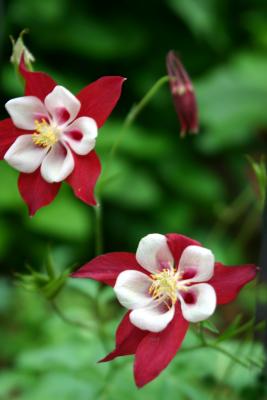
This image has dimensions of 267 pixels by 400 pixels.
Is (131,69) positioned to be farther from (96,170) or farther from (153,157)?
(96,170)

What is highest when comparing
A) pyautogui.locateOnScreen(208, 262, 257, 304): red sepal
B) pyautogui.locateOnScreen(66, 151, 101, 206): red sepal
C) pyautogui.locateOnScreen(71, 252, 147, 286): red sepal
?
pyautogui.locateOnScreen(66, 151, 101, 206): red sepal

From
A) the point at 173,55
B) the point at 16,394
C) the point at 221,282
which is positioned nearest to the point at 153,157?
the point at 16,394

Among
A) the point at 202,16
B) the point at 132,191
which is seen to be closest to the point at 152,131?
the point at 132,191

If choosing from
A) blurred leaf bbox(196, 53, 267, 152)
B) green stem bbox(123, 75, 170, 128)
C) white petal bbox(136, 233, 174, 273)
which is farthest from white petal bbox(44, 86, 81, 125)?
blurred leaf bbox(196, 53, 267, 152)

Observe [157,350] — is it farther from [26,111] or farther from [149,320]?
[26,111]

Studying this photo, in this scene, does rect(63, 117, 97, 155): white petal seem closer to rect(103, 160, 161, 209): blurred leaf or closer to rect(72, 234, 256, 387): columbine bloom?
rect(72, 234, 256, 387): columbine bloom

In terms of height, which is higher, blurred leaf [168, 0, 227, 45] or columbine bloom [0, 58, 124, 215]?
columbine bloom [0, 58, 124, 215]

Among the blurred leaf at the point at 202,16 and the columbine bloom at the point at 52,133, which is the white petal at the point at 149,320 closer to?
the columbine bloom at the point at 52,133
